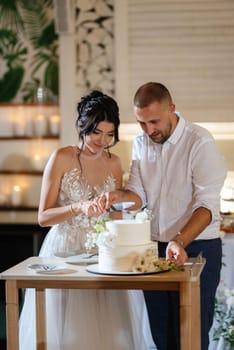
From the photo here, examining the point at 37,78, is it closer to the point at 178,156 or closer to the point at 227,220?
the point at 227,220

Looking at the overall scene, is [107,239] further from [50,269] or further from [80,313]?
[80,313]

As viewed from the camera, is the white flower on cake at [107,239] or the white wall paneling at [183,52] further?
the white wall paneling at [183,52]

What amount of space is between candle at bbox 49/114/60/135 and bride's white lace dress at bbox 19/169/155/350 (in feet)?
7.56

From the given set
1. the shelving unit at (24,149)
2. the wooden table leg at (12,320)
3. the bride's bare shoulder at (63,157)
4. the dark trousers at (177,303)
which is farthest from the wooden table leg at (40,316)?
the shelving unit at (24,149)

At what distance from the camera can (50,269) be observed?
2.58 metres

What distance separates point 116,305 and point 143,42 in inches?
95.0

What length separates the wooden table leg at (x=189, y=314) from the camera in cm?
242

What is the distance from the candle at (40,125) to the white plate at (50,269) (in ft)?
9.25

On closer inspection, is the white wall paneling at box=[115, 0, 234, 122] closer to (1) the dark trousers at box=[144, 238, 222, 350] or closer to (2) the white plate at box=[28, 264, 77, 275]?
(1) the dark trousers at box=[144, 238, 222, 350]

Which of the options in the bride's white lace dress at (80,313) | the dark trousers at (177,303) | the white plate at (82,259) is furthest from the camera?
the bride's white lace dress at (80,313)

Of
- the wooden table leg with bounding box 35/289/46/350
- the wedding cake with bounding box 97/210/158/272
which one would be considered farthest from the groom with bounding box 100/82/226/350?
A: the wooden table leg with bounding box 35/289/46/350

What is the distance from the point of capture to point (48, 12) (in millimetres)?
5359

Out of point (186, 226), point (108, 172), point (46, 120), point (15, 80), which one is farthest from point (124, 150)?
point (186, 226)

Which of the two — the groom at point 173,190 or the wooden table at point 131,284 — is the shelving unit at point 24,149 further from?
the wooden table at point 131,284
